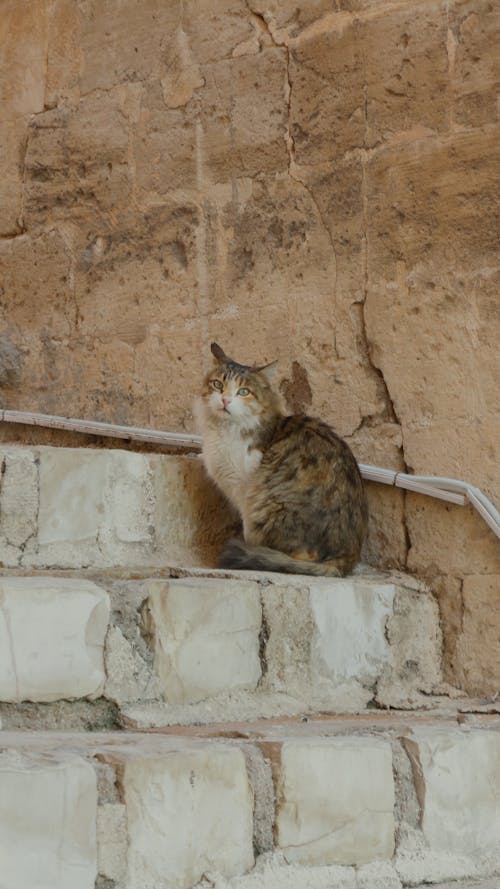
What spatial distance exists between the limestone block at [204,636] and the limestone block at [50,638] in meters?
0.19

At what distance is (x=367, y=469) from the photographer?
3912mm

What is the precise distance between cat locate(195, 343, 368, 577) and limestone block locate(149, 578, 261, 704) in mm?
419

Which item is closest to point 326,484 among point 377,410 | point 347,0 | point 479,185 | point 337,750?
point 377,410

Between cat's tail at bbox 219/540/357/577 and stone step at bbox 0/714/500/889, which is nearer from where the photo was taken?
stone step at bbox 0/714/500/889

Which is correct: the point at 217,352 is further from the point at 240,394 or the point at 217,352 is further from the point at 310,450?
the point at 310,450

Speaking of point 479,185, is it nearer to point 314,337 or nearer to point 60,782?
point 314,337

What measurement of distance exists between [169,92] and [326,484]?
177 centimetres

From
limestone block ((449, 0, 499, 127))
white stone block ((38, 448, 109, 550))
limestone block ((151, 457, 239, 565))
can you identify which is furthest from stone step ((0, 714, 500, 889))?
limestone block ((449, 0, 499, 127))

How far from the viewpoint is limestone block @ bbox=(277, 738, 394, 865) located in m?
2.37

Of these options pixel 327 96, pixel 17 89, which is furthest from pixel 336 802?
pixel 17 89

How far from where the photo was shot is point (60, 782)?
6.59 ft

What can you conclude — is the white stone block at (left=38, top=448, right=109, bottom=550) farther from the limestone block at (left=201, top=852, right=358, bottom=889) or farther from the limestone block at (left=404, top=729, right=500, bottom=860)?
the limestone block at (left=201, top=852, right=358, bottom=889)

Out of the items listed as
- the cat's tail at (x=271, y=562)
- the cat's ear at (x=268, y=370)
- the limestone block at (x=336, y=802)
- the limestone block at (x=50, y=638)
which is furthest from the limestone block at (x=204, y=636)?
the cat's ear at (x=268, y=370)

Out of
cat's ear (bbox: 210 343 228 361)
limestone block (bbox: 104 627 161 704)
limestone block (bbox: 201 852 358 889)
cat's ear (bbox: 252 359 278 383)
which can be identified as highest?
cat's ear (bbox: 210 343 228 361)
